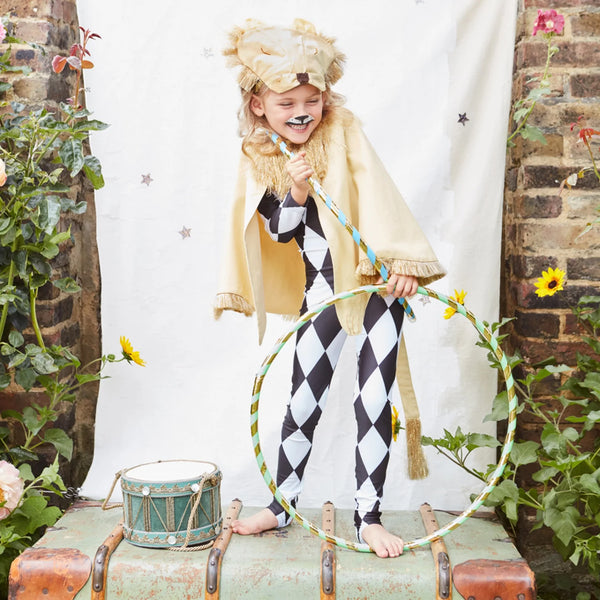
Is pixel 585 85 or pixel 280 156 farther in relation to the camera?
pixel 585 85

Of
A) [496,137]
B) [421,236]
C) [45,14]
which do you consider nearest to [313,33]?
[421,236]

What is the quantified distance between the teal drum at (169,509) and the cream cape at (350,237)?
0.44m

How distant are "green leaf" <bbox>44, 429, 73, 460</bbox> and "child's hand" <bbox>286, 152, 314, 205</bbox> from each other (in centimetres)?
108

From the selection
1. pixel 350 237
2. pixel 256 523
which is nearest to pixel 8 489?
pixel 256 523

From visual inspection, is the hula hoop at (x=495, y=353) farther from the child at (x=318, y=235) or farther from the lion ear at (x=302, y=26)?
the lion ear at (x=302, y=26)

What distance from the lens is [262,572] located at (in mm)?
1974

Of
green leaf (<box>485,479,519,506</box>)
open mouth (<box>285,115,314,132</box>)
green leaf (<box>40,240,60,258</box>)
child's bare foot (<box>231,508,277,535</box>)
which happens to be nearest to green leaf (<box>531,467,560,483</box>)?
green leaf (<box>485,479,519,506</box>)

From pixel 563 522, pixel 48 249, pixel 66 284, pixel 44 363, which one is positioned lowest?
pixel 563 522

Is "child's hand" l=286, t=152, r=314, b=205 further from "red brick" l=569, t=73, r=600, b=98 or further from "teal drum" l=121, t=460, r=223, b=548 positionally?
"red brick" l=569, t=73, r=600, b=98

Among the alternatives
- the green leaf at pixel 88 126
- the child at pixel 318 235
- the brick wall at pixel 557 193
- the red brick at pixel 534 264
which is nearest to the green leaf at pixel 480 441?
the brick wall at pixel 557 193

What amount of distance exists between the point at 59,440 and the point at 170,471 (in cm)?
48

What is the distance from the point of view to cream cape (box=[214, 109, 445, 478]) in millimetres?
2021

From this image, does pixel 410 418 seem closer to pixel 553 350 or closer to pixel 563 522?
pixel 563 522

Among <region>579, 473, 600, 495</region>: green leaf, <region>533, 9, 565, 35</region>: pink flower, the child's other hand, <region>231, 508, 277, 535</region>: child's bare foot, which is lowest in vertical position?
<region>231, 508, 277, 535</region>: child's bare foot
